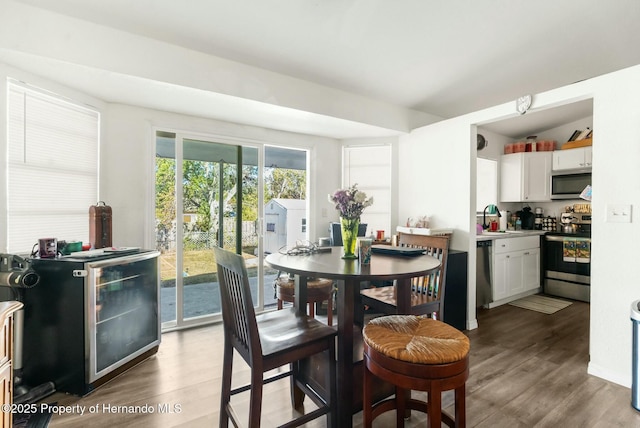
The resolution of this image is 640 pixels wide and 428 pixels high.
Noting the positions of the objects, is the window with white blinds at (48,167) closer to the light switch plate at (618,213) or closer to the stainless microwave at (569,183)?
the light switch plate at (618,213)

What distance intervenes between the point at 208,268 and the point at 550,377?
325cm

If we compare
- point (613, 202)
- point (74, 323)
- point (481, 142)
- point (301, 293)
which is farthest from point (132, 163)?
point (481, 142)

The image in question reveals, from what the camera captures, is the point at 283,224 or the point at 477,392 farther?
the point at 283,224

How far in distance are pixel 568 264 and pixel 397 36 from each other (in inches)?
153

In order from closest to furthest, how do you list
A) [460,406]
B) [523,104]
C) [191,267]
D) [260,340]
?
[460,406] < [260,340] < [523,104] < [191,267]

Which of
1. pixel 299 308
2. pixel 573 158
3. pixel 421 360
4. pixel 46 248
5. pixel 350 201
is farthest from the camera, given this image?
pixel 573 158

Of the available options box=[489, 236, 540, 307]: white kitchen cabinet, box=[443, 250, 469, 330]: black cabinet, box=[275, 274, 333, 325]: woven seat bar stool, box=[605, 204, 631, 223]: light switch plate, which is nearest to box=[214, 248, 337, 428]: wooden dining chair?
box=[275, 274, 333, 325]: woven seat bar stool

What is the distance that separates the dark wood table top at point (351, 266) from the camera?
1.42m

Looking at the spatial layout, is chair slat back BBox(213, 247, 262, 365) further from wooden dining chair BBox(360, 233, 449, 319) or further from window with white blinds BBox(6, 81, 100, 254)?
window with white blinds BBox(6, 81, 100, 254)

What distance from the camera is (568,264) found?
13.5 feet

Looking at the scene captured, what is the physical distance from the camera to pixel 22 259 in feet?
6.24

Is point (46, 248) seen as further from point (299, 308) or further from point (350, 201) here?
point (350, 201)

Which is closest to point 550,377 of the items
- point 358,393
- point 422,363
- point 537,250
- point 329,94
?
point 358,393

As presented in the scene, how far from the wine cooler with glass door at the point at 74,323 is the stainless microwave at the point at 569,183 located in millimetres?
5531
